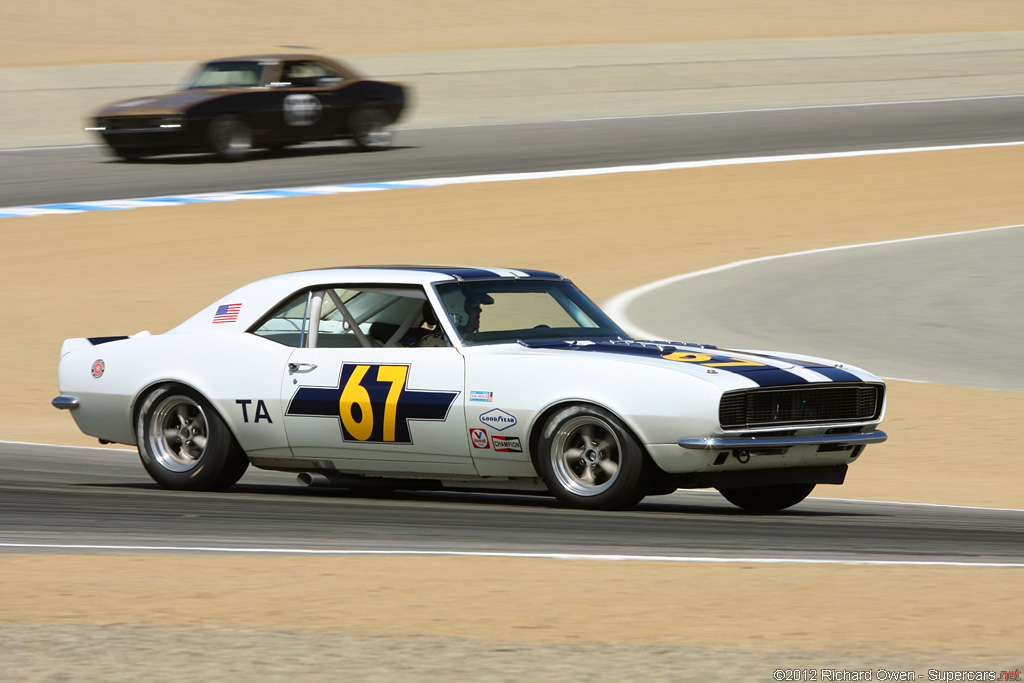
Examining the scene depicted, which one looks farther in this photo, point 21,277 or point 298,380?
point 21,277

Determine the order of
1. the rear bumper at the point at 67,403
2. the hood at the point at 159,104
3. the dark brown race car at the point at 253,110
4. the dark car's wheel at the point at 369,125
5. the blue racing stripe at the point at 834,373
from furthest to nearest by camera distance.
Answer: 1. the dark car's wheel at the point at 369,125
2. the dark brown race car at the point at 253,110
3. the hood at the point at 159,104
4. the rear bumper at the point at 67,403
5. the blue racing stripe at the point at 834,373

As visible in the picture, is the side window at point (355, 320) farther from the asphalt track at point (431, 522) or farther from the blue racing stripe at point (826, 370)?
the blue racing stripe at point (826, 370)

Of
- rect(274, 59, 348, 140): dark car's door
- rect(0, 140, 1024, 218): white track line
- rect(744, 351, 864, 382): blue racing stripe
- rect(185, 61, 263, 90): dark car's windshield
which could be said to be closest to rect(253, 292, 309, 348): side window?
rect(744, 351, 864, 382): blue racing stripe

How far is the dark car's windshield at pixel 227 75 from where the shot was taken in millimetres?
25141

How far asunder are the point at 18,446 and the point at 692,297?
27.1 ft

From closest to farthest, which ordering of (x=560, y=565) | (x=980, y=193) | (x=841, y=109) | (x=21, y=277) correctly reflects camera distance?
(x=560, y=565) → (x=21, y=277) → (x=980, y=193) → (x=841, y=109)

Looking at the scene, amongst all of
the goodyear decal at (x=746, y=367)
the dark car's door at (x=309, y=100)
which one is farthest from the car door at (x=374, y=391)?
the dark car's door at (x=309, y=100)

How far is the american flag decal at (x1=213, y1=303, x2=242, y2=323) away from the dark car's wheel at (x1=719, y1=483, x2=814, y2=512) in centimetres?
291

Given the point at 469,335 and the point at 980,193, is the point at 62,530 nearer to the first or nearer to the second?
the point at 469,335

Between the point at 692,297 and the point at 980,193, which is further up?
the point at 980,193

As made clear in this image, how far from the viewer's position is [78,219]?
74.5 feet

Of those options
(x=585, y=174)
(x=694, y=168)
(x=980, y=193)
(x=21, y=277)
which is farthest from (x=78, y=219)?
(x=980, y=193)

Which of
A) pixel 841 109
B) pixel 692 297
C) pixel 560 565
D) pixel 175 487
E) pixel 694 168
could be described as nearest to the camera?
pixel 560 565

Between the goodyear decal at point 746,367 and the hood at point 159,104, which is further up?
the hood at point 159,104
